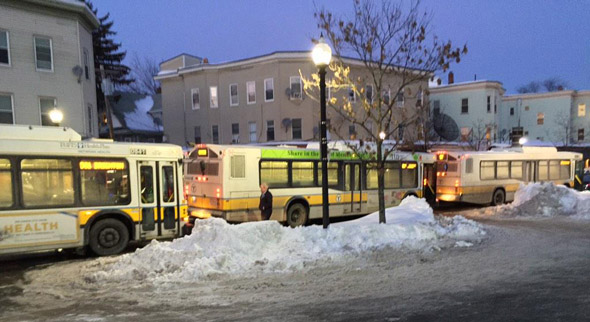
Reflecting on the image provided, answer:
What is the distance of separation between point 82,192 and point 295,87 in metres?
21.0

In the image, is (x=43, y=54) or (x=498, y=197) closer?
(x=43, y=54)

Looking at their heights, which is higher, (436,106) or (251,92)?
(251,92)

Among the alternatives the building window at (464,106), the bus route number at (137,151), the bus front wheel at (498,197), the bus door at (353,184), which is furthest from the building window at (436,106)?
the bus route number at (137,151)

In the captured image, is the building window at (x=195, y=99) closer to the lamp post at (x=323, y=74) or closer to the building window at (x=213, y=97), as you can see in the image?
the building window at (x=213, y=97)

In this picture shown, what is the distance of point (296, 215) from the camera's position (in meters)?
13.6

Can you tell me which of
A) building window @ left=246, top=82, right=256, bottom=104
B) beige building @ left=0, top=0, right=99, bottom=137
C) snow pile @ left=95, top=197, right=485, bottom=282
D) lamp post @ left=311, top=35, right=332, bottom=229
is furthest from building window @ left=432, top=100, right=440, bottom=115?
lamp post @ left=311, top=35, right=332, bottom=229

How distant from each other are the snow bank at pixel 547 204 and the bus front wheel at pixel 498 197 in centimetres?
325

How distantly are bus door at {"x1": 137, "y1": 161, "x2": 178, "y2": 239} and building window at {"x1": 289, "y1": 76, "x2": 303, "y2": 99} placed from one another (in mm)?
18794

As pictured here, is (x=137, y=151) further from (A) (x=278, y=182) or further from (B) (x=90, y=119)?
(B) (x=90, y=119)

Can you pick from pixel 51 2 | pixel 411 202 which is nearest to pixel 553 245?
pixel 411 202

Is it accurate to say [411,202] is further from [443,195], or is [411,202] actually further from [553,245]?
[443,195]

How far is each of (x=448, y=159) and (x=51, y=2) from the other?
805 inches

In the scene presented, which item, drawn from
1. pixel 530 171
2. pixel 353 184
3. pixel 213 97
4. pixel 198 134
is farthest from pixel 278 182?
pixel 198 134

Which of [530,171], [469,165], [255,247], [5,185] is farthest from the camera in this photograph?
[530,171]
